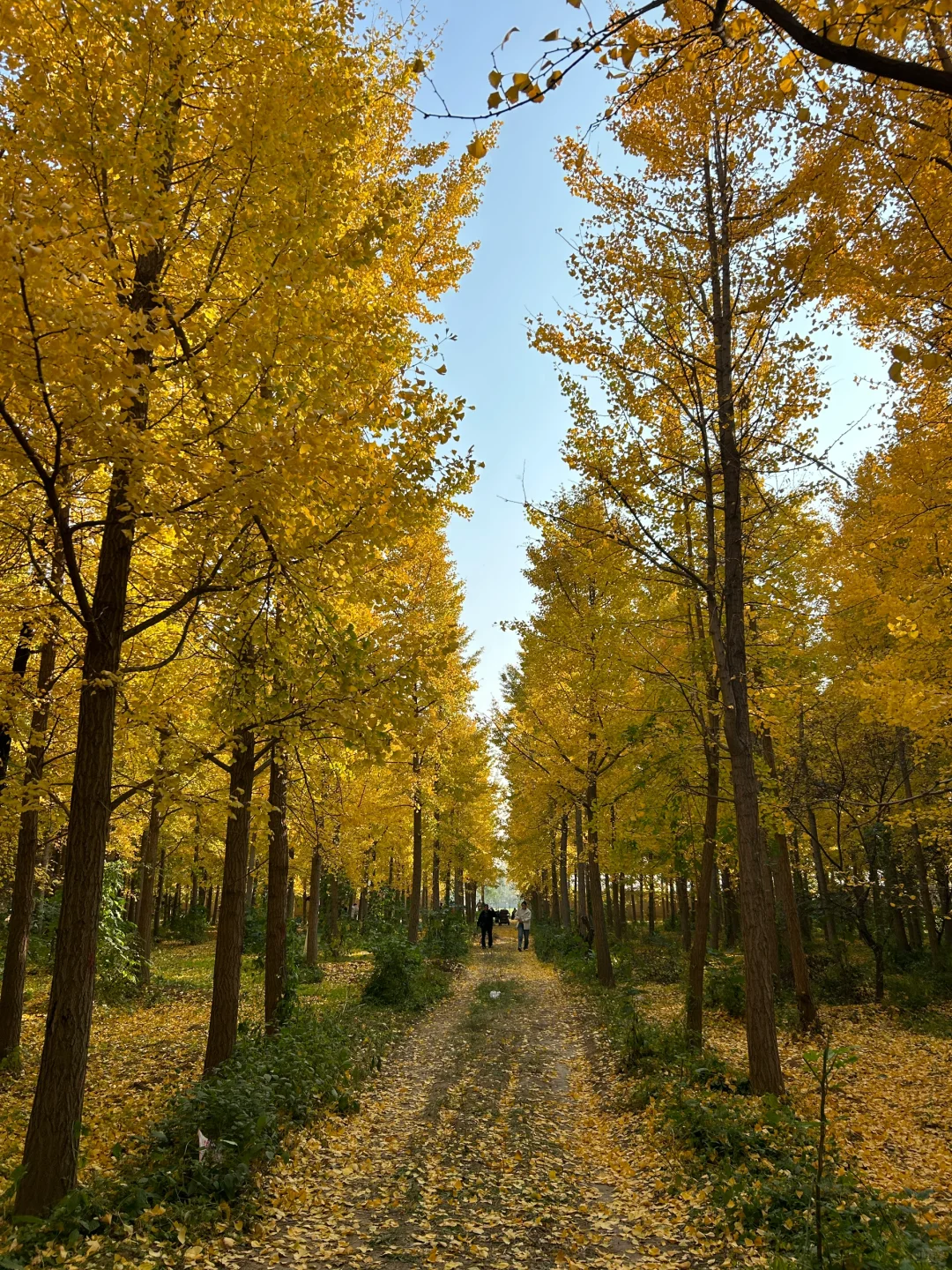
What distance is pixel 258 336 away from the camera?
4047 millimetres

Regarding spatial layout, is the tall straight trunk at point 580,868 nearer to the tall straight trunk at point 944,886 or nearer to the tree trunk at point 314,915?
the tree trunk at point 314,915

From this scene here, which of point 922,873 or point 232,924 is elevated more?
point 232,924

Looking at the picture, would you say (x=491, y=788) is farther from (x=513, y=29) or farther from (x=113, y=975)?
(x=513, y=29)

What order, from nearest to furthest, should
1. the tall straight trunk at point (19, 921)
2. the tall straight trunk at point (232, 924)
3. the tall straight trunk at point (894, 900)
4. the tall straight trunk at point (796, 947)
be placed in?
1. the tall straight trunk at point (232, 924)
2. the tall straight trunk at point (19, 921)
3. the tall straight trunk at point (796, 947)
4. the tall straight trunk at point (894, 900)

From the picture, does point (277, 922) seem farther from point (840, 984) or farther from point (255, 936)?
point (255, 936)

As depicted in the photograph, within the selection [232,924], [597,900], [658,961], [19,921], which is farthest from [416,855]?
[232,924]

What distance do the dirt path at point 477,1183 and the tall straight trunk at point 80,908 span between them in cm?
126

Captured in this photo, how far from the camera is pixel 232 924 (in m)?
7.06

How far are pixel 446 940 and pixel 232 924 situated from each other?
1275 cm

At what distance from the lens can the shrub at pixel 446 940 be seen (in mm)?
17766

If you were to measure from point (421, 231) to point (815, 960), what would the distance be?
15.2m

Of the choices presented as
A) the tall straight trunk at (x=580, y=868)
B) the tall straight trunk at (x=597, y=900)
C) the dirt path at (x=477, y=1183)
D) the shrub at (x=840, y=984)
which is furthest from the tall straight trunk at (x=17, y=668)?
the shrub at (x=840, y=984)

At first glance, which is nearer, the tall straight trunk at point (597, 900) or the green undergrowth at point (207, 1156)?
the green undergrowth at point (207, 1156)

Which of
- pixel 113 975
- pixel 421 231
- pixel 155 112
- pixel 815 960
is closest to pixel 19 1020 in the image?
pixel 113 975
